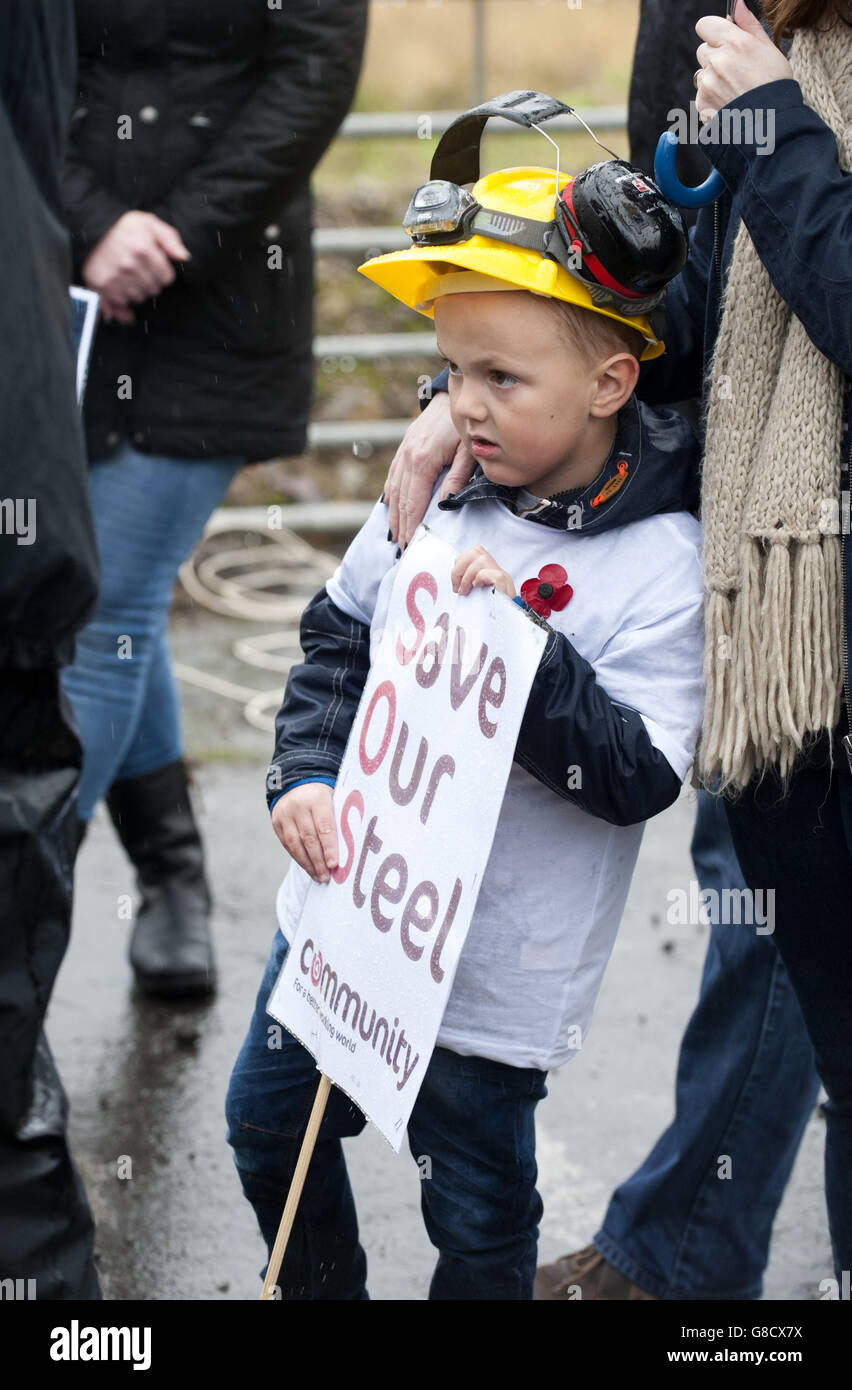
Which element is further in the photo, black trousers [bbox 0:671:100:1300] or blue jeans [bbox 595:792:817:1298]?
blue jeans [bbox 595:792:817:1298]

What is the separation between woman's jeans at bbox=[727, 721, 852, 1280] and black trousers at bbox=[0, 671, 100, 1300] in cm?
84

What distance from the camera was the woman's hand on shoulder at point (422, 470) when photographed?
2.18 metres

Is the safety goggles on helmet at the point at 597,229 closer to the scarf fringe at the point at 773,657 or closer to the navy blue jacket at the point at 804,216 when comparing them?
the navy blue jacket at the point at 804,216

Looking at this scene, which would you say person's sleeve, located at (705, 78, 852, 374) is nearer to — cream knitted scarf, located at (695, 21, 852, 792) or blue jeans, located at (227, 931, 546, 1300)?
cream knitted scarf, located at (695, 21, 852, 792)

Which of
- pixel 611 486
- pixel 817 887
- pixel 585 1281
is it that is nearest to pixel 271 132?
pixel 611 486

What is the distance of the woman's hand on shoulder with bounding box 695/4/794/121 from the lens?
1.94 m

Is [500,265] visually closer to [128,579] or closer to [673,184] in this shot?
[673,184]

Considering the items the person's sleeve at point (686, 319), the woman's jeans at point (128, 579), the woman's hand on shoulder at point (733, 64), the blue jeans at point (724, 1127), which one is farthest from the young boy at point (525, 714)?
the woman's jeans at point (128, 579)

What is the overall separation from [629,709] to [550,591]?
0.57ft

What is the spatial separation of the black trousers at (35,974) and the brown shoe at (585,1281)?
0.92 metres

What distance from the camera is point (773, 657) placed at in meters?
1.96

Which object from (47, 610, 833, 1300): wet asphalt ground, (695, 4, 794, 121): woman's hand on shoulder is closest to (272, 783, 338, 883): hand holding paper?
(695, 4, 794, 121): woman's hand on shoulder
